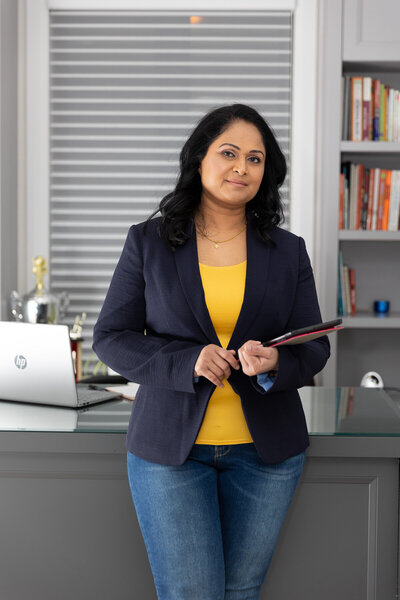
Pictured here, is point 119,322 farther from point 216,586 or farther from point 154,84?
point 154,84

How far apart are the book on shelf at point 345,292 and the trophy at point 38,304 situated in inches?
53.5

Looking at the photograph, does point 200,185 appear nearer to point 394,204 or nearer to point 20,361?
point 20,361

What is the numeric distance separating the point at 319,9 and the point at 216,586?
2935 millimetres

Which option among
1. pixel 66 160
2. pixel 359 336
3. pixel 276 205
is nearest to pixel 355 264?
pixel 359 336

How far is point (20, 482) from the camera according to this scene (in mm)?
1727

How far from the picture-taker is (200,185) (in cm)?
154

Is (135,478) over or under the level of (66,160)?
under

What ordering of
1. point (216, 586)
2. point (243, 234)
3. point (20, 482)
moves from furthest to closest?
point (20, 482), point (243, 234), point (216, 586)

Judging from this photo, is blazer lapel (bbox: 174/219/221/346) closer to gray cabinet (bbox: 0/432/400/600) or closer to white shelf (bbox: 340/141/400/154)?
gray cabinet (bbox: 0/432/400/600)

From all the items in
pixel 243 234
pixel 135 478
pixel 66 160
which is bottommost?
pixel 135 478

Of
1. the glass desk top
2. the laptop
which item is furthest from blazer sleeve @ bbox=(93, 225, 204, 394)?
the laptop

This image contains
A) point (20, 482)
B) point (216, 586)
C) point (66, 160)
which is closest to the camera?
point (216, 586)

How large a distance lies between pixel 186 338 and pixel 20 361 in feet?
2.35

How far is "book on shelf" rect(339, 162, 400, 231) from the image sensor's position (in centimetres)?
337
